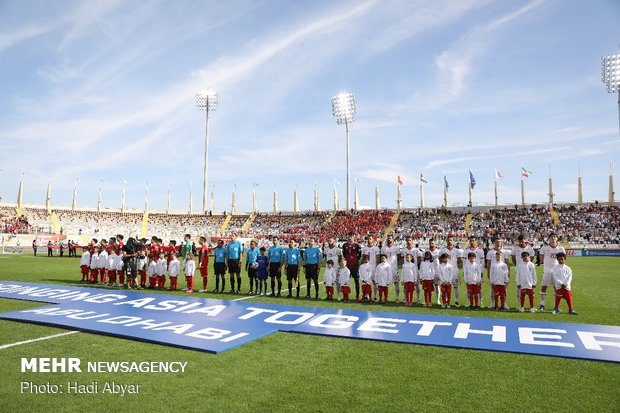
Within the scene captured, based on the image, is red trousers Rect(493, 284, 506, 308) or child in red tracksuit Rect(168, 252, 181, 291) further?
child in red tracksuit Rect(168, 252, 181, 291)

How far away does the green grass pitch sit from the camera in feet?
14.1

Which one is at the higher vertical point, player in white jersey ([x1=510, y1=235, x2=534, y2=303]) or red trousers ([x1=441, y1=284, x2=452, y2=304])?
player in white jersey ([x1=510, y1=235, x2=534, y2=303])

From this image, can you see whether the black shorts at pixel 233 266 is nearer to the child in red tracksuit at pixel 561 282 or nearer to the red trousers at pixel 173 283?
the red trousers at pixel 173 283

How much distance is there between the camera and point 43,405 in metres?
4.26

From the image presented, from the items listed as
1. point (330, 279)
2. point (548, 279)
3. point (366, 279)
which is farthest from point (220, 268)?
point (548, 279)

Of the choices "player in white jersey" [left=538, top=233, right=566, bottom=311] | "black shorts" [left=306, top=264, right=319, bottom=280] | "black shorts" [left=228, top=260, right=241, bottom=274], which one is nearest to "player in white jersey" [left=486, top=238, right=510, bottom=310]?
"player in white jersey" [left=538, top=233, right=566, bottom=311]

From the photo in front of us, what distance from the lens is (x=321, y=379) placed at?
5.09 meters

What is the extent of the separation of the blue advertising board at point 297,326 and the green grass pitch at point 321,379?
36cm

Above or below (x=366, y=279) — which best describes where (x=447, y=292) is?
below

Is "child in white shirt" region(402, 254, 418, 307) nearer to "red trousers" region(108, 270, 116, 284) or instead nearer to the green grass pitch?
the green grass pitch

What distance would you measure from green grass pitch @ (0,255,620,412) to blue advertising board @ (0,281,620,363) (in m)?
0.36

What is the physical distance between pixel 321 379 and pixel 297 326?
280 centimetres

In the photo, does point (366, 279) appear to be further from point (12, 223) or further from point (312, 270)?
point (12, 223)

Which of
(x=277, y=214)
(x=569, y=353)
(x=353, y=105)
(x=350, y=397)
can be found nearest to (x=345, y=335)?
(x=350, y=397)
